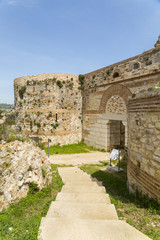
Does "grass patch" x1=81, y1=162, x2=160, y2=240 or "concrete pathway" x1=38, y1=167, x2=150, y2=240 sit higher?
"concrete pathway" x1=38, y1=167, x2=150, y2=240

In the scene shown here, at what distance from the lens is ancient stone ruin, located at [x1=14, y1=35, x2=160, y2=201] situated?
966cm

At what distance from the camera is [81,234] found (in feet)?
9.03

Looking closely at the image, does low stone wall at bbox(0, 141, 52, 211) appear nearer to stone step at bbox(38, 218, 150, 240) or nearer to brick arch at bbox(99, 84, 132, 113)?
stone step at bbox(38, 218, 150, 240)

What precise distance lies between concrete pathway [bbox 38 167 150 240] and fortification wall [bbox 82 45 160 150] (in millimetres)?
6483

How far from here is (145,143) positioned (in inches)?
167

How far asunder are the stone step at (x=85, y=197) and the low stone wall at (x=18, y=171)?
100cm

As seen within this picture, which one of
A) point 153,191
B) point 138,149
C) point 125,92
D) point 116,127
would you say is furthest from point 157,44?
point 153,191

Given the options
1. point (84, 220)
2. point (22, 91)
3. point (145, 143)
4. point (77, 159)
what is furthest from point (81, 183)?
point (22, 91)

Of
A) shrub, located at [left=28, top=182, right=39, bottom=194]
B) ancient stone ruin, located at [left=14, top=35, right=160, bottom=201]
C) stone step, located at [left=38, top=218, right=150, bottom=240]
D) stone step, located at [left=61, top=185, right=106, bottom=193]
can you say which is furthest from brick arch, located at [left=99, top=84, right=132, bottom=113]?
stone step, located at [left=38, top=218, right=150, bottom=240]

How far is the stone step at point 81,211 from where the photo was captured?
11.3ft

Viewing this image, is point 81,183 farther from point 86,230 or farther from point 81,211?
point 86,230

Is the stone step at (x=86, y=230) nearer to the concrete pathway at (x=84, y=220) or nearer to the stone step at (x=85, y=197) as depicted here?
the concrete pathway at (x=84, y=220)

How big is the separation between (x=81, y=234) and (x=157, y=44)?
956cm

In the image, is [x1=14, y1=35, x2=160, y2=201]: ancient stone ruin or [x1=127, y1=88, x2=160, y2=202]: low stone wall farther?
[x1=14, y1=35, x2=160, y2=201]: ancient stone ruin
